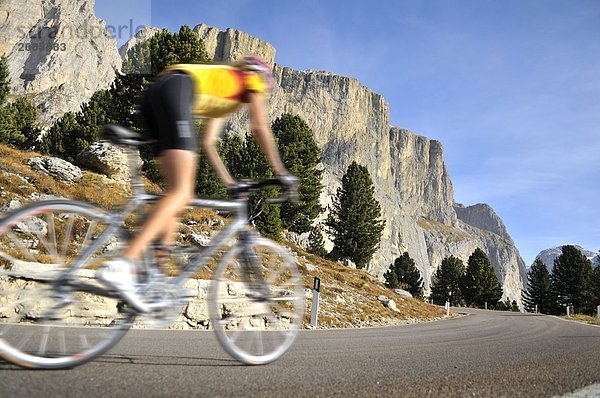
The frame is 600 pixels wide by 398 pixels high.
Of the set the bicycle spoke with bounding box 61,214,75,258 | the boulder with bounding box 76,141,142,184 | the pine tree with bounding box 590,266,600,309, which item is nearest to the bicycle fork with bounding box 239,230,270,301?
the bicycle spoke with bounding box 61,214,75,258

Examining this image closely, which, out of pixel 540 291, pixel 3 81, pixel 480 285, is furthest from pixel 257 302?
pixel 540 291

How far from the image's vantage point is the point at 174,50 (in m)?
25.5

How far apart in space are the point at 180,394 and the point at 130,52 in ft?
103

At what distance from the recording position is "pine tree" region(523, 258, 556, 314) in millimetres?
64625

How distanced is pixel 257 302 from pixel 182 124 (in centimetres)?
152

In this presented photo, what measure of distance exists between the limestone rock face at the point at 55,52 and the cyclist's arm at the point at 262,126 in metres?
111

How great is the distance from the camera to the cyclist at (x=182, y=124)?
212 cm

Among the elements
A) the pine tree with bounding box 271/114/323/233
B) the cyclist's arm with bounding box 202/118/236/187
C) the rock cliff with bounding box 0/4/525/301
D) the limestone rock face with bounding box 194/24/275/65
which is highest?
the limestone rock face with bounding box 194/24/275/65

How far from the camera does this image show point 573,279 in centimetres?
6166

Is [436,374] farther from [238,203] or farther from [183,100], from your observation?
[183,100]

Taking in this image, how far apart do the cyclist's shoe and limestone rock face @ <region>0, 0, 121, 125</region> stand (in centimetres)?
11111

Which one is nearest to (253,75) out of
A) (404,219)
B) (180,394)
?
(180,394)

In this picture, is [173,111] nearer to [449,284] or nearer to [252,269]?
[252,269]

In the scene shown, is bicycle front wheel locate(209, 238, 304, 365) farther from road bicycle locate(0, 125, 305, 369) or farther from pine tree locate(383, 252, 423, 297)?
pine tree locate(383, 252, 423, 297)
